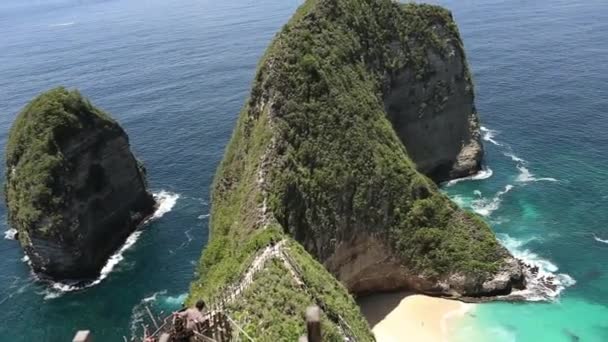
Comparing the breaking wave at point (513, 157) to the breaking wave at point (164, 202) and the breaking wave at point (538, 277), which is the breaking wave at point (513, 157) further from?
the breaking wave at point (164, 202)

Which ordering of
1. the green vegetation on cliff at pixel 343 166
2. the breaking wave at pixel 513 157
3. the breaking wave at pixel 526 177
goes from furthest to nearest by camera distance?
the breaking wave at pixel 513 157
the breaking wave at pixel 526 177
the green vegetation on cliff at pixel 343 166

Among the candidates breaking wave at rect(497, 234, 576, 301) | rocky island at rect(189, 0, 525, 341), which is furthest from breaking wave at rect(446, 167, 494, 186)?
breaking wave at rect(497, 234, 576, 301)

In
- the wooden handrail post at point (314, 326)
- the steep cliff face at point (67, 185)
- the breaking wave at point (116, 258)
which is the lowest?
the breaking wave at point (116, 258)

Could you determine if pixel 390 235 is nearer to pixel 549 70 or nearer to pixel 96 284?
pixel 96 284

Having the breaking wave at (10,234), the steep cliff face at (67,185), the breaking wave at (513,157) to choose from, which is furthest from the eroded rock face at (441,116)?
the breaking wave at (10,234)

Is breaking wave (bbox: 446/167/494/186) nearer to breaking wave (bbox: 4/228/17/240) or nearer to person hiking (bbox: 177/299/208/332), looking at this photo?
breaking wave (bbox: 4/228/17/240)

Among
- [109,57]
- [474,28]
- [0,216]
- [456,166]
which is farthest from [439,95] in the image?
[109,57]

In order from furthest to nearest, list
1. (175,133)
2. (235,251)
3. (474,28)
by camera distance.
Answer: (474,28)
(175,133)
(235,251)
